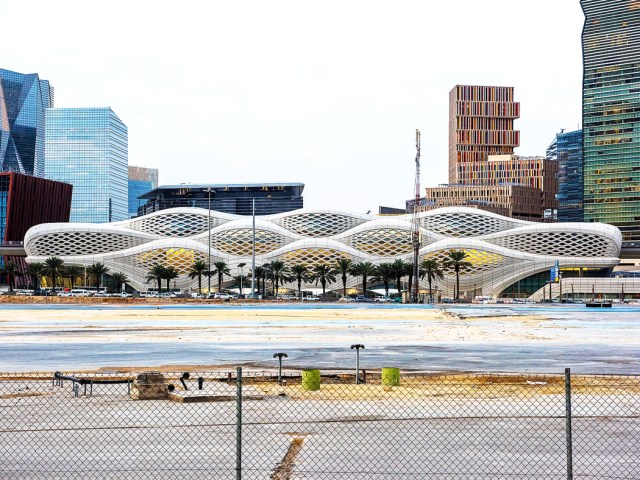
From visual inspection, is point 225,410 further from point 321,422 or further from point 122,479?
point 122,479

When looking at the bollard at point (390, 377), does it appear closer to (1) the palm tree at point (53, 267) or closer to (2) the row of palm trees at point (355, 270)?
(2) the row of palm trees at point (355, 270)

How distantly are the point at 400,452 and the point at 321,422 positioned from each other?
118 inches

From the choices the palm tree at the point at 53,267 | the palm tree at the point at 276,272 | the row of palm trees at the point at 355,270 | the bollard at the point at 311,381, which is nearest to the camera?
the bollard at the point at 311,381

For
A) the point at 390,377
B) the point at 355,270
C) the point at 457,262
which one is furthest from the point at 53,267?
the point at 390,377

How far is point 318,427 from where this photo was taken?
17047 millimetres

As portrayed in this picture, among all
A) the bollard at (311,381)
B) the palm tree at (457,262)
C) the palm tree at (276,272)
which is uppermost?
the palm tree at (457,262)

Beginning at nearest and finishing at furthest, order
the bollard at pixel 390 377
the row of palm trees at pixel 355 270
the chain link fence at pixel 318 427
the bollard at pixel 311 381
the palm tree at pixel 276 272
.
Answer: the chain link fence at pixel 318 427 < the bollard at pixel 311 381 < the bollard at pixel 390 377 < the row of palm trees at pixel 355 270 < the palm tree at pixel 276 272

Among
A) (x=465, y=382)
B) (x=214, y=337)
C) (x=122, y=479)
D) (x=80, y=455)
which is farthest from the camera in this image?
(x=214, y=337)

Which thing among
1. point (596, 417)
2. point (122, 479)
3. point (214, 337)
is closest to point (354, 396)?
point (596, 417)

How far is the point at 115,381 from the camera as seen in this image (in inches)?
889

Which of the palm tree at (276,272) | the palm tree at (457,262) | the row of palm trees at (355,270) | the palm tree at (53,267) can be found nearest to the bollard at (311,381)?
the row of palm trees at (355,270)

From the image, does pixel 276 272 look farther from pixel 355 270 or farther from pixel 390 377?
pixel 390 377

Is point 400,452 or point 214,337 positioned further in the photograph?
point 214,337

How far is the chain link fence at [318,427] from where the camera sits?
13.6 m
